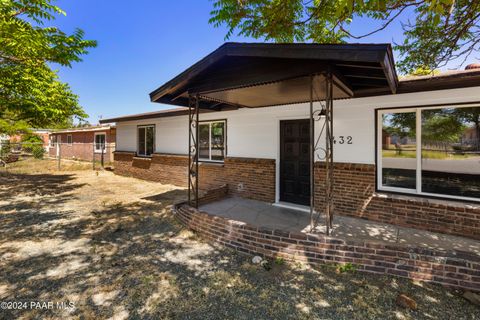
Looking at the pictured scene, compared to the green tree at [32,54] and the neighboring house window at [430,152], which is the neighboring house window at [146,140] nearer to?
the green tree at [32,54]

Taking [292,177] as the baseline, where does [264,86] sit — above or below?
above

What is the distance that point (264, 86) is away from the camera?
13.9 ft

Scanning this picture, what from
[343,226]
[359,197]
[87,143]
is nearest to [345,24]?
[359,197]

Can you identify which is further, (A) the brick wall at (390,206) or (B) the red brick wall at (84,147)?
(B) the red brick wall at (84,147)

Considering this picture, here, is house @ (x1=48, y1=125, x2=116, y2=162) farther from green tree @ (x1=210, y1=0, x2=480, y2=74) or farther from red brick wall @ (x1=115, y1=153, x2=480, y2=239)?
green tree @ (x1=210, y1=0, x2=480, y2=74)

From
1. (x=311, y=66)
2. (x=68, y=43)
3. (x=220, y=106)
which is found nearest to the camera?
(x=311, y=66)

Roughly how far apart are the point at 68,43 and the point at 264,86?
602 centimetres

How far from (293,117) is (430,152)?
9.37ft

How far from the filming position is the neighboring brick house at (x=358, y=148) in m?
3.96

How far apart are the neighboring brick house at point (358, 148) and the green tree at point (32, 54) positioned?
356cm

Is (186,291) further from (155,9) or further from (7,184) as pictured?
(7,184)

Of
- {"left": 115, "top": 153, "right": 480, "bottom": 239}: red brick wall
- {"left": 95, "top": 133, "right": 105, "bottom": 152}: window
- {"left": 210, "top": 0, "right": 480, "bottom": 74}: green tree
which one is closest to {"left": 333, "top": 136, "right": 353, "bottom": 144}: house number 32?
{"left": 115, "top": 153, "right": 480, "bottom": 239}: red brick wall

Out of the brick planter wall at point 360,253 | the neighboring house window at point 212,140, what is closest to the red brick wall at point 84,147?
the neighboring house window at point 212,140

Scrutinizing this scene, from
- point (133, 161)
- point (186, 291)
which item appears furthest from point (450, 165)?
point (133, 161)
